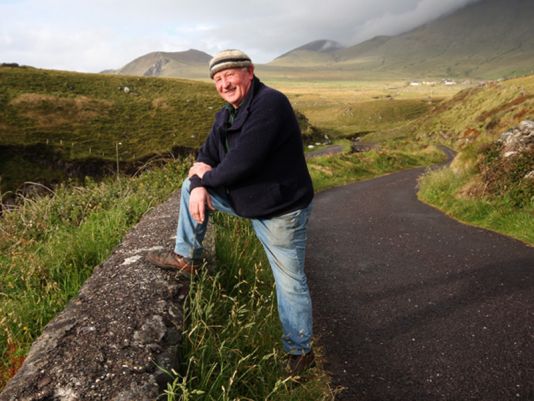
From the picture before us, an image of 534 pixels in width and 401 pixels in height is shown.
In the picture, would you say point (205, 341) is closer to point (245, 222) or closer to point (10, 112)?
point (245, 222)

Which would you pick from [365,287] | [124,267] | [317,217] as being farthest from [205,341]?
[317,217]

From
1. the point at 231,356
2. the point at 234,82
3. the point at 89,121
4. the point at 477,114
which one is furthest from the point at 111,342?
the point at 89,121

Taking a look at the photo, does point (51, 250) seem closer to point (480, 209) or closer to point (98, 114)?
point (480, 209)

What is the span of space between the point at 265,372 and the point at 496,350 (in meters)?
2.84

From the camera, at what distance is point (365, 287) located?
6848 millimetres

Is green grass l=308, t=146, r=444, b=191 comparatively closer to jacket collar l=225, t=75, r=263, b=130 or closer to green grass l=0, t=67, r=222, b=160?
jacket collar l=225, t=75, r=263, b=130

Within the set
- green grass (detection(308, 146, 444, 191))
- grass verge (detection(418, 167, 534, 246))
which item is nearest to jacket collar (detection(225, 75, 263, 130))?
grass verge (detection(418, 167, 534, 246))

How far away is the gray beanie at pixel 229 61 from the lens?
3.70 metres

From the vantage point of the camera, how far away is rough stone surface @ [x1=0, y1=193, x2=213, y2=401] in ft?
8.98

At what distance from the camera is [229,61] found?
3.70m

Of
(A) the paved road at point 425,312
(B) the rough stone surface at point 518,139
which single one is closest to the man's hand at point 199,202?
(A) the paved road at point 425,312

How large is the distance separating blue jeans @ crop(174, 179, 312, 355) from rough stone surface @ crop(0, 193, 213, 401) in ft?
2.11

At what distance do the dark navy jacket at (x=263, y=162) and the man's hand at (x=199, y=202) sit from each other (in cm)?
8

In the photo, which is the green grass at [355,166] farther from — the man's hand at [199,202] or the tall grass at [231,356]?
the man's hand at [199,202]
